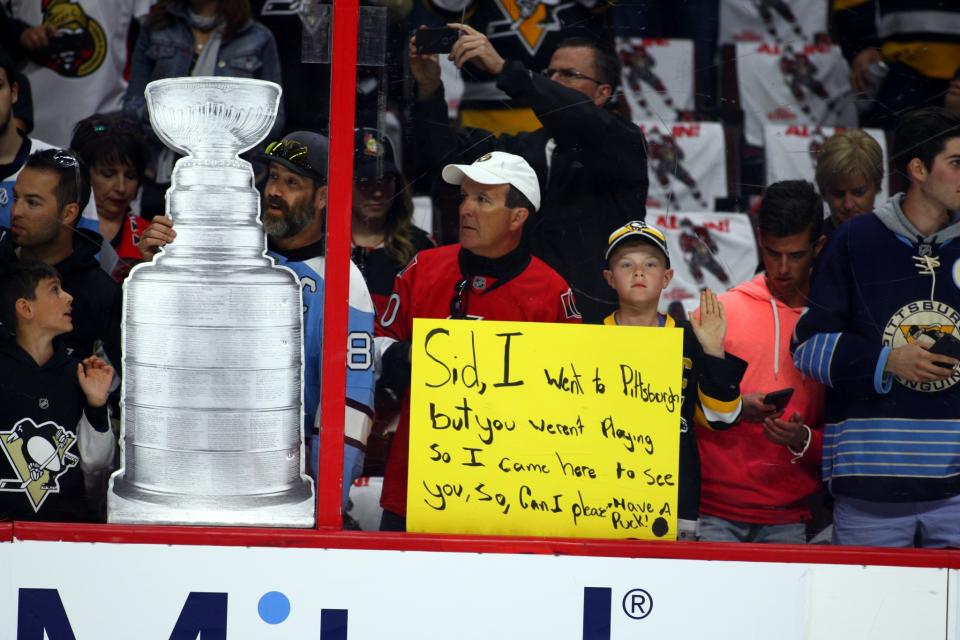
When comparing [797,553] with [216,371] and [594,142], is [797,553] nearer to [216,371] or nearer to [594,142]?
[594,142]

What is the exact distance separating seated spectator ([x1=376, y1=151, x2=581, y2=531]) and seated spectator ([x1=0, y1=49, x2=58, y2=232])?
3.01ft

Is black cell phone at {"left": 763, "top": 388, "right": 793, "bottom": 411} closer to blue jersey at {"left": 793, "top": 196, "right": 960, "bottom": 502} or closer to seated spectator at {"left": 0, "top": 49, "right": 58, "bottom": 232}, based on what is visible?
blue jersey at {"left": 793, "top": 196, "right": 960, "bottom": 502}

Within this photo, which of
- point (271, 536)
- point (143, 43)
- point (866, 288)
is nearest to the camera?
point (271, 536)

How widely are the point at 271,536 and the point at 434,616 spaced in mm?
395

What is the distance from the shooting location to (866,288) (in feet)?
8.71

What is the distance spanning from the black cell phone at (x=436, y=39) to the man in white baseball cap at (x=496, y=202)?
0.26m

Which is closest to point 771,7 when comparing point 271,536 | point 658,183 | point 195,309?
point 658,183

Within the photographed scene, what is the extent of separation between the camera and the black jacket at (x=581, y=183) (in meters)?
2.59

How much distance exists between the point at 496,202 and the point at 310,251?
1.43 ft

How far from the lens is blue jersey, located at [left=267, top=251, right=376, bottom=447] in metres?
2.53

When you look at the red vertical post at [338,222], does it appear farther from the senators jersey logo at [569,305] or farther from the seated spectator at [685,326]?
the seated spectator at [685,326]

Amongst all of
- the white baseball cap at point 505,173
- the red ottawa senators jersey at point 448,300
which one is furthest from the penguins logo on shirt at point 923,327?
the white baseball cap at point 505,173

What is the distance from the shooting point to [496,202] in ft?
8.54

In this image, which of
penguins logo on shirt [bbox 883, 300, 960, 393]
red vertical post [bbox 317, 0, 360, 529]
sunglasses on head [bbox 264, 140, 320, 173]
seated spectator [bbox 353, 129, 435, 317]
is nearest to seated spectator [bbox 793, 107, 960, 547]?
penguins logo on shirt [bbox 883, 300, 960, 393]
